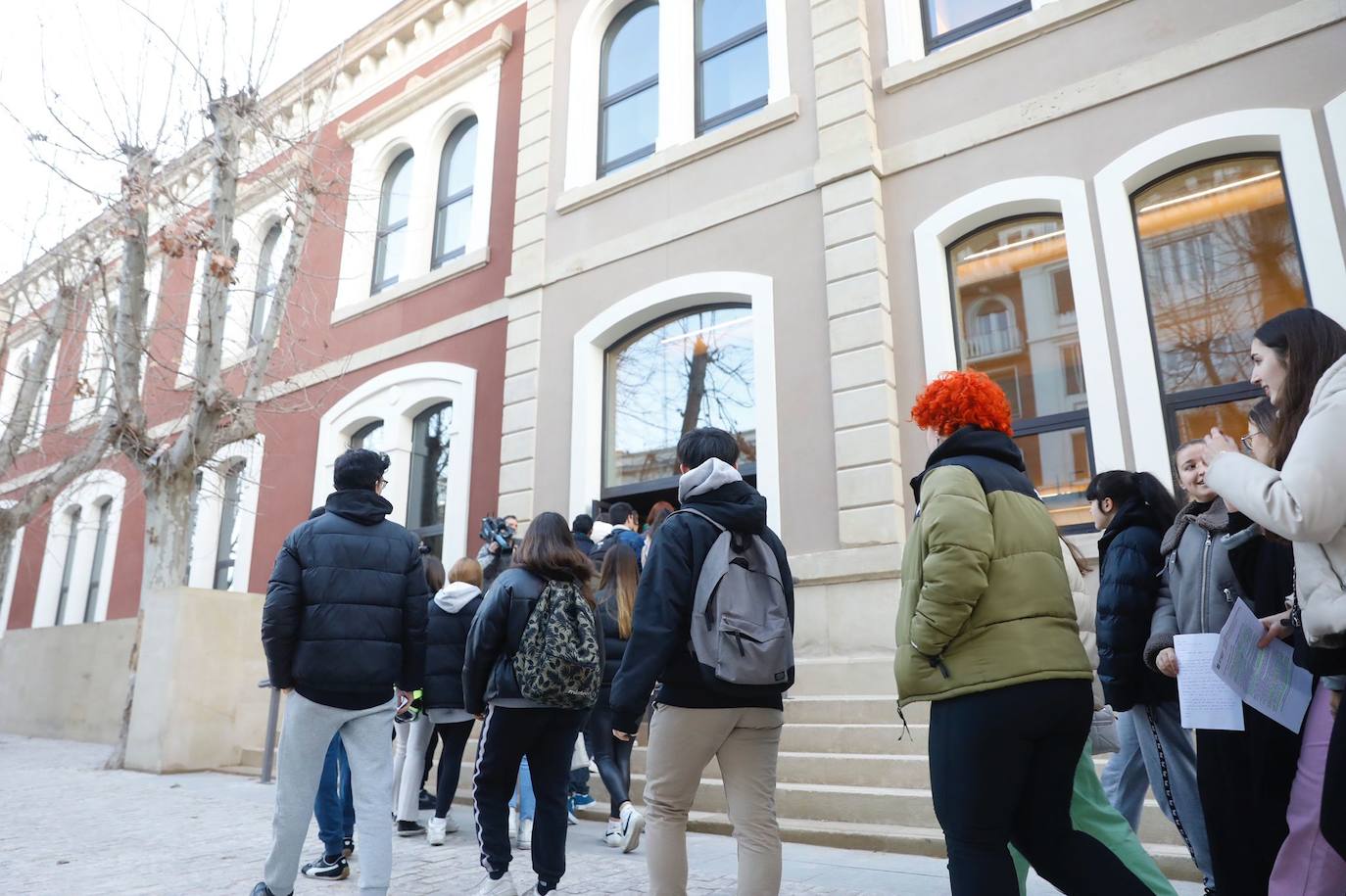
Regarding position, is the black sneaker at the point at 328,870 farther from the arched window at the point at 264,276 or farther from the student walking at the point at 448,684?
the arched window at the point at 264,276

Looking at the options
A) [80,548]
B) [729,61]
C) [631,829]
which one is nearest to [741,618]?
[631,829]

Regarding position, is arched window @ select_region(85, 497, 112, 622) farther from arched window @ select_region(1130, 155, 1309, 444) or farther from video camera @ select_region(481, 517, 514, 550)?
arched window @ select_region(1130, 155, 1309, 444)

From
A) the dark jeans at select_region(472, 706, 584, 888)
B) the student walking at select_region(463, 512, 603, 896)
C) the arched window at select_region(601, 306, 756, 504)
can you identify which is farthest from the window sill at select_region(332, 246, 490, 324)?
the dark jeans at select_region(472, 706, 584, 888)

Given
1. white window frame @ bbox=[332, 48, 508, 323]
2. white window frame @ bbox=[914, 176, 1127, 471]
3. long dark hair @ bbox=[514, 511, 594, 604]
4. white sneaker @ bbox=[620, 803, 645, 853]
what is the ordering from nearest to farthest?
long dark hair @ bbox=[514, 511, 594, 604] → white sneaker @ bbox=[620, 803, 645, 853] → white window frame @ bbox=[914, 176, 1127, 471] → white window frame @ bbox=[332, 48, 508, 323]

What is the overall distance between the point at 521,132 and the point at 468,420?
145 inches

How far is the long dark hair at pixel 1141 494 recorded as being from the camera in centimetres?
421

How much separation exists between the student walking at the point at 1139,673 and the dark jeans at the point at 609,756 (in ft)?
9.38

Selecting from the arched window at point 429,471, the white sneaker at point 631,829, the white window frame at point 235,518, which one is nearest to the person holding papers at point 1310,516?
the white sneaker at point 631,829

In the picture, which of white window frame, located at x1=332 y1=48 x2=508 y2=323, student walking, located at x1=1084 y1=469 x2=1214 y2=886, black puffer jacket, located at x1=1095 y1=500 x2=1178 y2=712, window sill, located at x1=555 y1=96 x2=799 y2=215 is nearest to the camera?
student walking, located at x1=1084 y1=469 x2=1214 y2=886

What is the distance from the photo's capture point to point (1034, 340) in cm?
773

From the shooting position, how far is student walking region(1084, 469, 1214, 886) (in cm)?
381

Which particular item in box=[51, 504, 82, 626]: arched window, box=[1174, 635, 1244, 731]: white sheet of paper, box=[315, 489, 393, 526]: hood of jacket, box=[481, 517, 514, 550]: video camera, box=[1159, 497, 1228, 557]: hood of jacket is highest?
box=[51, 504, 82, 626]: arched window

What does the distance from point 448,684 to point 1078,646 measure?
3.98m

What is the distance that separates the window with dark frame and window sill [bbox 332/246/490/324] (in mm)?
5772
